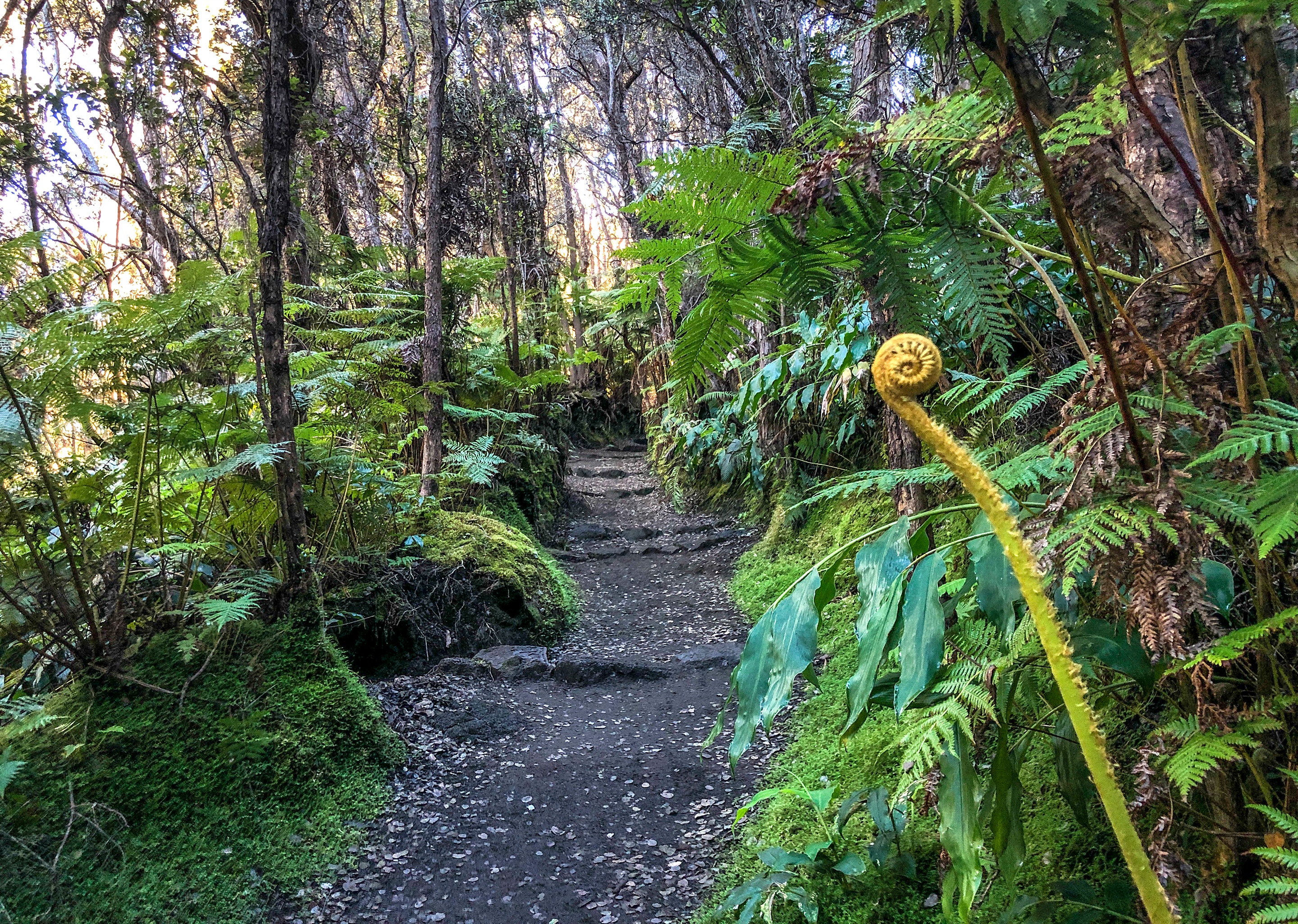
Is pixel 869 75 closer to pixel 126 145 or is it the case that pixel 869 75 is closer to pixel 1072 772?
pixel 1072 772

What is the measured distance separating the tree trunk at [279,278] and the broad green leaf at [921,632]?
2936mm

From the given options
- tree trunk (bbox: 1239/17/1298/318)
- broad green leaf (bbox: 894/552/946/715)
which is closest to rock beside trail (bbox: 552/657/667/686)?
broad green leaf (bbox: 894/552/946/715)

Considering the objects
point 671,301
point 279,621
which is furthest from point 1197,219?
point 279,621

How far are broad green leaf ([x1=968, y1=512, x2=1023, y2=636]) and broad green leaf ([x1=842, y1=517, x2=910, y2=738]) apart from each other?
0.10 meters

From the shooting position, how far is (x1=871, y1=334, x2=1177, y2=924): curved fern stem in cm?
40

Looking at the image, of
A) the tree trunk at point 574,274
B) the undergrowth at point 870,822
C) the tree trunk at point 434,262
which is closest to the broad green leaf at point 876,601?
the undergrowth at point 870,822

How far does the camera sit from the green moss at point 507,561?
15.4 feet

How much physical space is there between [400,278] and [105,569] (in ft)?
15.5

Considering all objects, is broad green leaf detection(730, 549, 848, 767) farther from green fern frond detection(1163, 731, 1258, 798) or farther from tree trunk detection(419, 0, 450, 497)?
tree trunk detection(419, 0, 450, 497)

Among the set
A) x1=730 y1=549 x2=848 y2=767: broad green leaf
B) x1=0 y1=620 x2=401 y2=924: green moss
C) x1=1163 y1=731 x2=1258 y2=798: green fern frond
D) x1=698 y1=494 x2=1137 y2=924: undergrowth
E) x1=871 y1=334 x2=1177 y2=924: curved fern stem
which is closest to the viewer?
x1=871 y1=334 x2=1177 y2=924: curved fern stem

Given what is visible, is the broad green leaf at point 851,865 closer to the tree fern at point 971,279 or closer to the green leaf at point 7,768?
the tree fern at point 971,279

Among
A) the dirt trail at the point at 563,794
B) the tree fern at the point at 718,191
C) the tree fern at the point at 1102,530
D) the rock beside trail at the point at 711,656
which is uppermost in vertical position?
the tree fern at the point at 718,191

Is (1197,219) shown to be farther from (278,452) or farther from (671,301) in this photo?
(278,452)

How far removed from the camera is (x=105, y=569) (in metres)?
2.83
